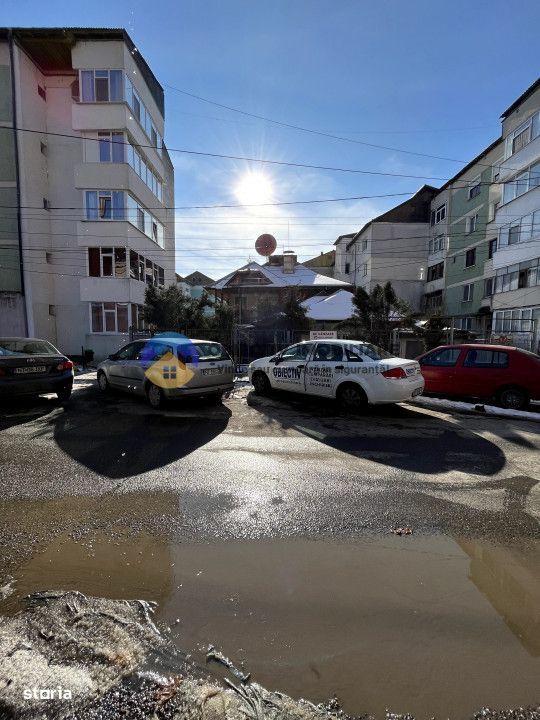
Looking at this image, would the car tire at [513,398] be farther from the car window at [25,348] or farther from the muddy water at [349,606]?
the car window at [25,348]

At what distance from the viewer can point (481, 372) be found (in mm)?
9211

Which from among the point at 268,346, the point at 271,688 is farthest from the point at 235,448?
the point at 268,346

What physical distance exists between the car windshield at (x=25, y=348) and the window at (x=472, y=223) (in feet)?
Answer: 101

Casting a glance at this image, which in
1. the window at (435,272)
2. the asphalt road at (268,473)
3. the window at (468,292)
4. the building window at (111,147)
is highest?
the building window at (111,147)

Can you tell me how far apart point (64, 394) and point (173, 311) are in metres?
8.40

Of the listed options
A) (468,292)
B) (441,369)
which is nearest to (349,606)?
(441,369)

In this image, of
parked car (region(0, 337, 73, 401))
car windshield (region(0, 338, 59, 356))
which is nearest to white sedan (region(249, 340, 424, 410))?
parked car (region(0, 337, 73, 401))

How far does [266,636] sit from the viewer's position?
2.28 metres

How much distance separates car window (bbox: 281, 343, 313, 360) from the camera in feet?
30.4

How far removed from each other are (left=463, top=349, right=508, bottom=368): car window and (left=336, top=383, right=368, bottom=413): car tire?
325cm

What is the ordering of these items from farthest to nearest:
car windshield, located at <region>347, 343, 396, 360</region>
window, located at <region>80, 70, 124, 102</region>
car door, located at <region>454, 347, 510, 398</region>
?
window, located at <region>80, 70, 124, 102</region>
car door, located at <region>454, 347, 510, 398</region>
car windshield, located at <region>347, 343, 396, 360</region>

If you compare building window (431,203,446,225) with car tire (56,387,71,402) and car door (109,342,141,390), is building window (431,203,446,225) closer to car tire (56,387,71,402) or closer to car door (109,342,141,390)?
car door (109,342,141,390)

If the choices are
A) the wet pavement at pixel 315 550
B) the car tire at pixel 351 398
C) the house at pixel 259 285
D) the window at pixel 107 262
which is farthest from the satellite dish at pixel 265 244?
the wet pavement at pixel 315 550

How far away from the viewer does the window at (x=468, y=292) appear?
29969 mm
